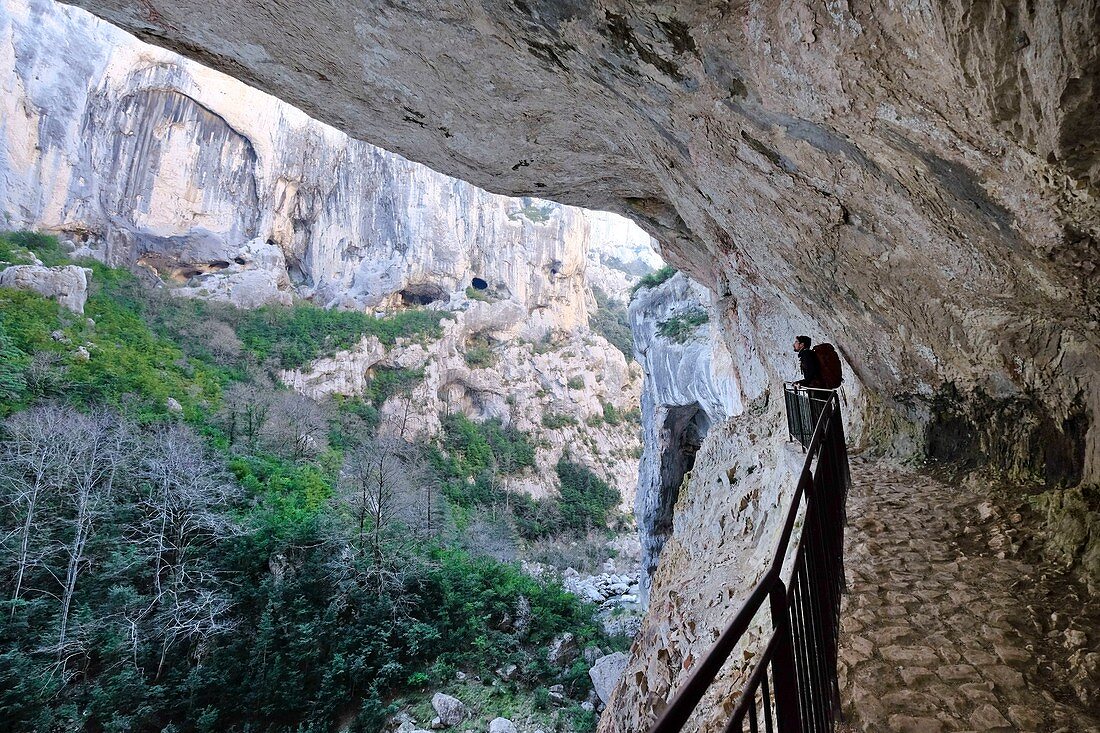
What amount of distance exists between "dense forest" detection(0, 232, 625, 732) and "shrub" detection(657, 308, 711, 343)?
9.11 meters

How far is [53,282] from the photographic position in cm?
1983

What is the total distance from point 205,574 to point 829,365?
1362 cm

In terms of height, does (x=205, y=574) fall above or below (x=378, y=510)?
below

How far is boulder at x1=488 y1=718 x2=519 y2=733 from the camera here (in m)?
10.5

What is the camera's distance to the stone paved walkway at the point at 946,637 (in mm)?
1783

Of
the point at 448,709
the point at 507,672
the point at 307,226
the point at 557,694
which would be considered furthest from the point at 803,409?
the point at 307,226

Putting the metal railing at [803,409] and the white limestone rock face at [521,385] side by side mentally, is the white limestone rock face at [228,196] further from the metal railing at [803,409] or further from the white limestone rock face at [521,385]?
the metal railing at [803,409]


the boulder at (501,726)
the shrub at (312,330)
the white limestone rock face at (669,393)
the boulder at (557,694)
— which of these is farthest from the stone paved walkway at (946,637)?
the shrub at (312,330)

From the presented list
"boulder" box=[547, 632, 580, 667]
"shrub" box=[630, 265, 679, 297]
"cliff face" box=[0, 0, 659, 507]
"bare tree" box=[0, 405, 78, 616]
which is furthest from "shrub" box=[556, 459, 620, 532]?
"bare tree" box=[0, 405, 78, 616]

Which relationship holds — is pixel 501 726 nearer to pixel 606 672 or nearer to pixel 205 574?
pixel 606 672

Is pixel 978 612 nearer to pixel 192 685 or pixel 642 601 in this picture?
pixel 192 685

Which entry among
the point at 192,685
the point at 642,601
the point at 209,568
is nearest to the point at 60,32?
the point at 209,568

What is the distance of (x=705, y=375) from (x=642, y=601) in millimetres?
9056

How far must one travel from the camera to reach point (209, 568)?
1198cm
